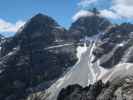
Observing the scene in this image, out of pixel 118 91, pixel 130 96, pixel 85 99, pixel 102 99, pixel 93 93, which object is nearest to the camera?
pixel 130 96

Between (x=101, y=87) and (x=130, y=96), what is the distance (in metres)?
48.0

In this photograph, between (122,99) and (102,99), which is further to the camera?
(102,99)

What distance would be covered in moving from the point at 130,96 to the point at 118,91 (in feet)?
40.0

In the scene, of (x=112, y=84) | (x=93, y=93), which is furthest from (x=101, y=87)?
(x=112, y=84)

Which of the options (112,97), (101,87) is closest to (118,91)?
(112,97)

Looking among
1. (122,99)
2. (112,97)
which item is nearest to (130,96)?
(122,99)

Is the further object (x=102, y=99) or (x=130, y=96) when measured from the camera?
(x=102, y=99)

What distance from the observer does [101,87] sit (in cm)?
18538

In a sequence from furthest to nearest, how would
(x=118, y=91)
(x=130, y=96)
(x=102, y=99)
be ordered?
(x=102, y=99)
(x=118, y=91)
(x=130, y=96)

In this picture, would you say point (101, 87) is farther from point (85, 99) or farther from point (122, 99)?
point (122, 99)

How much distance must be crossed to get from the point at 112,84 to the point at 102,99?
862 cm

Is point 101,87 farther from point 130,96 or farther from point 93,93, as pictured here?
point 130,96

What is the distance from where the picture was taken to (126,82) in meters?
154

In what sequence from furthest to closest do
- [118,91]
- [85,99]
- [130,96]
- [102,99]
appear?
[85,99] < [102,99] < [118,91] < [130,96]
